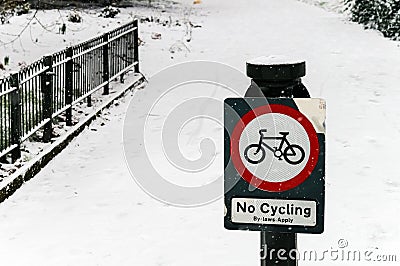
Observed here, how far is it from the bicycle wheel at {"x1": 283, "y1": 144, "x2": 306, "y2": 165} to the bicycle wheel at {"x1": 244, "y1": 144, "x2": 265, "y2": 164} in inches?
2.7

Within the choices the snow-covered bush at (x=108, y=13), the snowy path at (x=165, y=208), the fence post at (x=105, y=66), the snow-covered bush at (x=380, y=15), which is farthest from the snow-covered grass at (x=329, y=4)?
the fence post at (x=105, y=66)

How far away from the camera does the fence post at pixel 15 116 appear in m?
6.98

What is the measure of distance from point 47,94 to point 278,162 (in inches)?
245

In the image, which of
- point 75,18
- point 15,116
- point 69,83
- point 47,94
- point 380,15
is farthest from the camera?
point 380,15

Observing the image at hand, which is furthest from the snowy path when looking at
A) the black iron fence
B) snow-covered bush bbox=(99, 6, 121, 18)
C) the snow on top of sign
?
snow-covered bush bbox=(99, 6, 121, 18)

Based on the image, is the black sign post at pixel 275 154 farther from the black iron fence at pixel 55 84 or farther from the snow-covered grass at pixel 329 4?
the snow-covered grass at pixel 329 4

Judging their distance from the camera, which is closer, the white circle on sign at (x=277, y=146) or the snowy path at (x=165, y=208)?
the white circle on sign at (x=277, y=146)

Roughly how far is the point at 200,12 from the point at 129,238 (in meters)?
19.1

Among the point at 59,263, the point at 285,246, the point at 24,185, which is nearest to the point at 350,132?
the point at 24,185

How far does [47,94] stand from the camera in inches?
316

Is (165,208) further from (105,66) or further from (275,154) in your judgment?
(105,66)

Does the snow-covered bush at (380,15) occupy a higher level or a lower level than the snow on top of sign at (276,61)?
lower

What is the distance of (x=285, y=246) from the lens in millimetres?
2203

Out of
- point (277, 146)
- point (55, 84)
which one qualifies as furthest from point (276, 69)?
point (55, 84)
